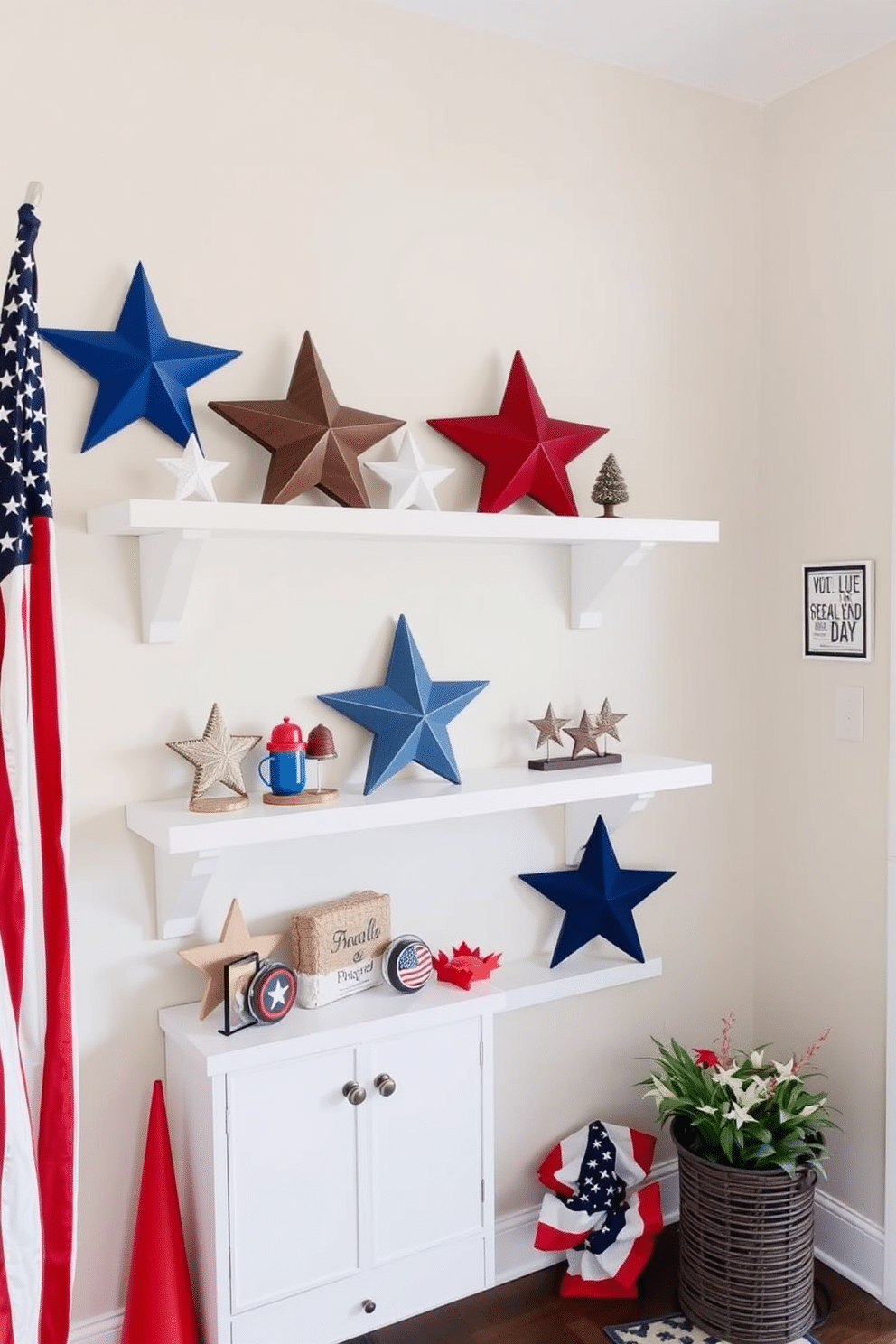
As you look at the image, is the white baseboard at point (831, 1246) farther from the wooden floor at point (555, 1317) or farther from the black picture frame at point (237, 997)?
the black picture frame at point (237, 997)

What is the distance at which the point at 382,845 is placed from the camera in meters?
2.11

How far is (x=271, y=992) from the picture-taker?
1820 millimetres

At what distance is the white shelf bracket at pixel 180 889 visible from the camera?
1.82 m

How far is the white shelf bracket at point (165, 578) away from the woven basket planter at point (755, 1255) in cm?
139

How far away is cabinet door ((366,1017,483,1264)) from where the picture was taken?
6.19 feet

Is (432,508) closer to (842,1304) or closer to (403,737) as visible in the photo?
(403,737)

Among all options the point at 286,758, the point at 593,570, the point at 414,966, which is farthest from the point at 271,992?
the point at 593,570

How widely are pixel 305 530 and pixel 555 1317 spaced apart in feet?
5.08

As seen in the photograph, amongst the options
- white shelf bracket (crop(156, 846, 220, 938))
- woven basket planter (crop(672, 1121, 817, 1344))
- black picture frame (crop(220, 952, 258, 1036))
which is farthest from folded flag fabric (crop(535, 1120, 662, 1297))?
white shelf bracket (crop(156, 846, 220, 938))

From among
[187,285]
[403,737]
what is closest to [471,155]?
[187,285]

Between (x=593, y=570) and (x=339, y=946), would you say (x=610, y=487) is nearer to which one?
(x=593, y=570)

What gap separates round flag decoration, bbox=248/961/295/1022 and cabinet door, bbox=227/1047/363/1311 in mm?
84

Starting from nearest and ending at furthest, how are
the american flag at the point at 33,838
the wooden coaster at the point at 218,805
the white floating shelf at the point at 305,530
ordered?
1. the american flag at the point at 33,838
2. the white floating shelf at the point at 305,530
3. the wooden coaster at the point at 218,805

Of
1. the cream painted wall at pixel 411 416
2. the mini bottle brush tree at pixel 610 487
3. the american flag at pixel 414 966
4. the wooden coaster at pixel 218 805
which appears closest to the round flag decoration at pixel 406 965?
the american flag at pixel 414 966
